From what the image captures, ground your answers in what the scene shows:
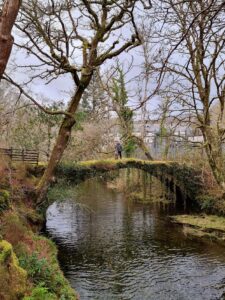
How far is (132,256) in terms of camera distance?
48.9 ft

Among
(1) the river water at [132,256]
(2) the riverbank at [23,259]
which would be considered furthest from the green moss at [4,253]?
(1) the river water at [132,256]

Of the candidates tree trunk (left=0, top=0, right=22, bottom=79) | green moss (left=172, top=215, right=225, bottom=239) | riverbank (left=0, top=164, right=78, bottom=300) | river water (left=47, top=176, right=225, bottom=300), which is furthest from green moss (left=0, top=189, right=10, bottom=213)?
green moss (left=172, top=215, right=225, bottom=239)

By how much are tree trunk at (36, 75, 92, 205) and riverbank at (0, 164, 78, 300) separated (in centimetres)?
57

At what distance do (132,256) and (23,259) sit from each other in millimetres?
6475

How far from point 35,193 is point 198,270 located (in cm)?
738

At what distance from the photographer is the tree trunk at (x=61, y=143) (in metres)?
16.4

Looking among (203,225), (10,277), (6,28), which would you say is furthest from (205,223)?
(6,28)

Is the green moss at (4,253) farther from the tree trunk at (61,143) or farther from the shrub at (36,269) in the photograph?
the tree trunk at (61,143)

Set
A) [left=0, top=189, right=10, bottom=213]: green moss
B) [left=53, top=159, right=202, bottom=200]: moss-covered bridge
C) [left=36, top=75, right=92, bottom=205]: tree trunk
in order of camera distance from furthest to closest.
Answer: [left=53, top=159, right=202, bottom=200]: moss-covered bridge
[left=36, top=75, right=92, bottom=205]: tree trunk
[left=0, top=189, right=10, bottom=213]: green moss

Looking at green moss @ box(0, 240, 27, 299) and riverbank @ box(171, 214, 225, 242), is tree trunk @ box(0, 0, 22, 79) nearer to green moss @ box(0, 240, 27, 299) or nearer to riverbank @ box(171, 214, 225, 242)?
green moss @ box(0, 240, 27, 299)

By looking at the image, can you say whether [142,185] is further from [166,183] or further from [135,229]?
[135,229]

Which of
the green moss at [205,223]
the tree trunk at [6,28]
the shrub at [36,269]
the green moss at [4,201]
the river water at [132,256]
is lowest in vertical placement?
the river water at [132,256]

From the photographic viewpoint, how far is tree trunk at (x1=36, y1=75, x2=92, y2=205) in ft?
53.7

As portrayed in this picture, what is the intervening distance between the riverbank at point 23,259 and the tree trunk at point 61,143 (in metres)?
0.57
